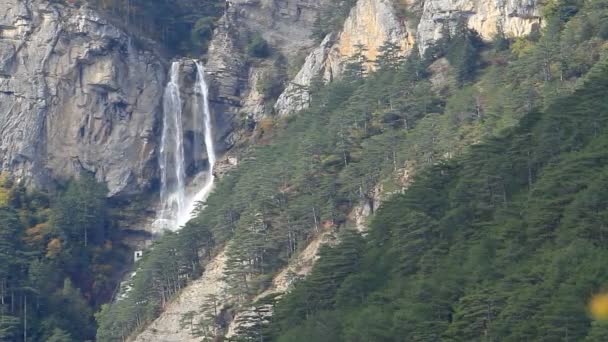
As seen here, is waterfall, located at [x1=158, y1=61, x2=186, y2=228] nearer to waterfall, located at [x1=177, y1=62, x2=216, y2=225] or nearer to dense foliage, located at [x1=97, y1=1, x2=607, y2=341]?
waterfall, located at [x1=177, y1=62, x2=216, y2=225]

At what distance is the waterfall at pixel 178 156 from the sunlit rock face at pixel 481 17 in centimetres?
2123

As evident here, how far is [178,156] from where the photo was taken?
119 meters

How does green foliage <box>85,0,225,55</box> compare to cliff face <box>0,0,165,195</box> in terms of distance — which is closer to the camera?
cliff face <box>0,0,165,195</box>

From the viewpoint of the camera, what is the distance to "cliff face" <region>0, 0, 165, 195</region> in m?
116

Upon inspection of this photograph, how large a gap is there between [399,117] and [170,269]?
1650 cm

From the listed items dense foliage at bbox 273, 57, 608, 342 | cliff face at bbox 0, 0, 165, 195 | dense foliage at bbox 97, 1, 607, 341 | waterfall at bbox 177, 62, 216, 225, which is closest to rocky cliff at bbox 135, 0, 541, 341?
waterfall at bbox 177, 62, 216, 225

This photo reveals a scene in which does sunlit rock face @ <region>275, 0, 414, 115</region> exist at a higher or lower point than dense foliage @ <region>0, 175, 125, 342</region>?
higher

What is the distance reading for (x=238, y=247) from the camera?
9219cm

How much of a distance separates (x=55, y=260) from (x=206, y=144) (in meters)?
17.4

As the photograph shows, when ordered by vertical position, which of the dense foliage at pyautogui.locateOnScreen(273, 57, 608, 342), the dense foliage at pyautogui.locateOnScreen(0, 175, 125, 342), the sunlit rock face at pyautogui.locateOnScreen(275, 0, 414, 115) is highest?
the sunlit rock face at pyautogui.locateOnScreen(275, 0, 414, 115)

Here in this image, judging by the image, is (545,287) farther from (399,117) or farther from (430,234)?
(399,117)

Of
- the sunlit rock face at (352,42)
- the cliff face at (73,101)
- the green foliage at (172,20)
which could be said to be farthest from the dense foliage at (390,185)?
the green foliage at (172,20)

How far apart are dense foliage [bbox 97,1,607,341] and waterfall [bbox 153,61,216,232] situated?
27.6 ft

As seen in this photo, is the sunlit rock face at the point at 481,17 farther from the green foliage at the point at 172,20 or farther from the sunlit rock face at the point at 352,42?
the green foliage at the point at 172,20
